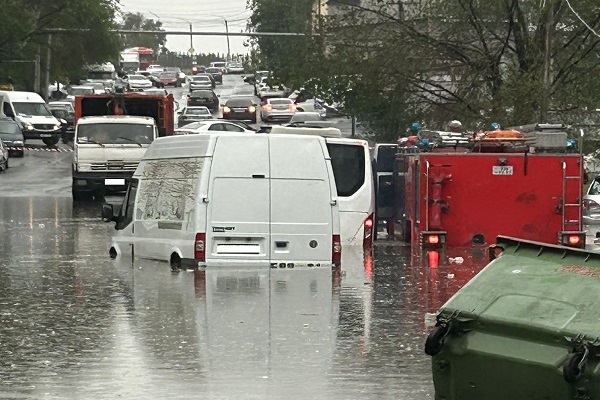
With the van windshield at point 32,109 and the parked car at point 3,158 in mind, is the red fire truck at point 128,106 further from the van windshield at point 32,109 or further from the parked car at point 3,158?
the van windshield at point 32,109

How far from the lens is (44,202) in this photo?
38.0 m

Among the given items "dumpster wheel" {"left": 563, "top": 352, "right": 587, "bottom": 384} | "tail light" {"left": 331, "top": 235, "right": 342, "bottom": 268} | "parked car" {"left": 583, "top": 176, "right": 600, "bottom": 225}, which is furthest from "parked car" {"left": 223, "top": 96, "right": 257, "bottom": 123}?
"dumpster wheel" {"left": 563, "top": 352, "right": 587, "bottom": 384}

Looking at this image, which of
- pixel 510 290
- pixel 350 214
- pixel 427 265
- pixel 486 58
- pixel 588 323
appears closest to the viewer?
pixel 588 323

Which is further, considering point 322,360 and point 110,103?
point 110,103

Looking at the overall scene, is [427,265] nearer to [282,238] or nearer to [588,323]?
[282,238]

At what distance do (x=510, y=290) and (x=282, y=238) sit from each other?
31.8 feet

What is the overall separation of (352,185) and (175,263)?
5.21 m

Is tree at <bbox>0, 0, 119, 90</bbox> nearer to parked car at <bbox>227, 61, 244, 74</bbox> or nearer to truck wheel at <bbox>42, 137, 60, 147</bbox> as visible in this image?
truck wheel at <bbox>42, 137, 60, 147</bbox>

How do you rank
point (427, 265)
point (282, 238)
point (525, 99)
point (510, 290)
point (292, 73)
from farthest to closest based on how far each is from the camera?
point (292, 73), point (525, 99), point (427, 265), point (282, 238), point (510, 290)

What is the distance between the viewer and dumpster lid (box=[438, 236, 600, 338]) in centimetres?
812

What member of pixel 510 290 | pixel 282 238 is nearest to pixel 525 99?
pixel 282 238

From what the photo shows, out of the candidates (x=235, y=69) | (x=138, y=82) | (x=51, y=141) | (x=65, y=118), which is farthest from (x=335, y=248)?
(x=235, y=69)

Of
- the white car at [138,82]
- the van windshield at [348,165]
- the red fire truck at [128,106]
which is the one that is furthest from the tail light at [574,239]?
the white car at [138,82]

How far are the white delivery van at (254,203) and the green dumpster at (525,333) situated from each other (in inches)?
354
